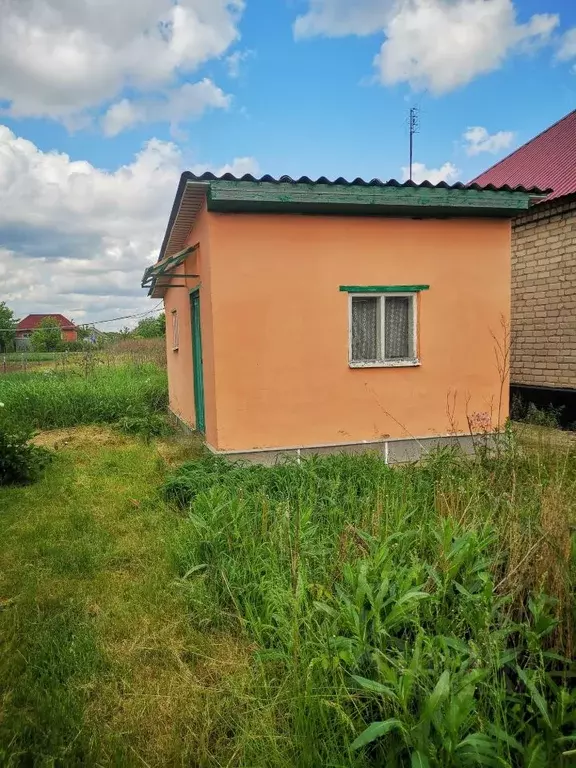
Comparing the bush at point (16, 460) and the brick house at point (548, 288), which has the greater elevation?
the brick house at point (548, 288)

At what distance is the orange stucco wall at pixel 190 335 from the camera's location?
21.7ft

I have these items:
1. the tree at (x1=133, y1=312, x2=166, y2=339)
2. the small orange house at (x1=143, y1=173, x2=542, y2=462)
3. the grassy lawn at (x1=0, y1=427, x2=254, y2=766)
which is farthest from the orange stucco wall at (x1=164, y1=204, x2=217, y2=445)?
the tree at (x1=133, y1=312, x2=166, y2=339)

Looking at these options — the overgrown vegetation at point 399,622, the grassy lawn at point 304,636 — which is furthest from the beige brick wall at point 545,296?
the overgrown vegetation at point 399,622

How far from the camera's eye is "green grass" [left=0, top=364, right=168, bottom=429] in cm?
1073

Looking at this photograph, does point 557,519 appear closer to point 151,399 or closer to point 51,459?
point 51,459

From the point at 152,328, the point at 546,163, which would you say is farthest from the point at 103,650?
the point at 152,328

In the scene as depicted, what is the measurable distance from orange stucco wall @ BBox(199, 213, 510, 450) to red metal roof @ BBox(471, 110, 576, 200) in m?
3.07

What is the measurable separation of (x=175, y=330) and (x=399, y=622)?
932 cm

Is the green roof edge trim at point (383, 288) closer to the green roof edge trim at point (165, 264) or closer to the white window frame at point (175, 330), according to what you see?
the green roof edge trim at point (165, 264)

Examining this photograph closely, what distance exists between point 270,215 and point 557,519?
4.93 metres

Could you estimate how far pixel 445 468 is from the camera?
199 inches

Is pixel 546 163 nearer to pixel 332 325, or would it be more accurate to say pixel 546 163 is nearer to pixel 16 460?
pixel 332 325

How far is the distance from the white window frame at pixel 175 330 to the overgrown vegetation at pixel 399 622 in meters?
6.61

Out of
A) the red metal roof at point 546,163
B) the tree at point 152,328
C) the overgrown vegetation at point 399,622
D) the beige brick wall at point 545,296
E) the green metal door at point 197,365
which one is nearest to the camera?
the overgrown vegetation at point 399,622
